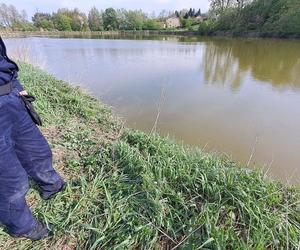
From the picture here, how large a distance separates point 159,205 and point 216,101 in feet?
14.0

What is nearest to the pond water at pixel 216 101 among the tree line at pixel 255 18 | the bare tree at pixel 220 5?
the tree line at pixel 255 18

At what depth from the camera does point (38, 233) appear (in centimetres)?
153

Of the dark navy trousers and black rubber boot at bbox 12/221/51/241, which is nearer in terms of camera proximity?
the dark navy trousers

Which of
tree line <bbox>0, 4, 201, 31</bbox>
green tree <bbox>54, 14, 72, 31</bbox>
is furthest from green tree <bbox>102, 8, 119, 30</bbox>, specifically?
green tree <bbox>54, 14, 72, 31</bbox>

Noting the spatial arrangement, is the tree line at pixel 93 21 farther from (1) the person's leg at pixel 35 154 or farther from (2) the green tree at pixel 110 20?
(1) the person's leg at pixel 35 154

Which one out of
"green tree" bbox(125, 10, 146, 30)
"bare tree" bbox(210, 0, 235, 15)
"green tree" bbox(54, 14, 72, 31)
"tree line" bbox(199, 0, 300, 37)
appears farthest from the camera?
"green tree" bbox(125, 10, 146, 30)

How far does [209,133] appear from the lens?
13.1 ft

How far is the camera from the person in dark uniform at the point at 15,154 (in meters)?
1.32

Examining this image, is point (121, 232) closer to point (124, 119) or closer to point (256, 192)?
point (256, 192)

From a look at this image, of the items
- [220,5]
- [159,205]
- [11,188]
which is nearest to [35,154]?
[11,188]

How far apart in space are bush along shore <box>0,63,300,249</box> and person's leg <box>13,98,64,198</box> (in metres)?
0.12

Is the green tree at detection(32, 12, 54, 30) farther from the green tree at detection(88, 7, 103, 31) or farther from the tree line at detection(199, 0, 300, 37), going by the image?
the tree line at detection(199, 0, 300, 37)

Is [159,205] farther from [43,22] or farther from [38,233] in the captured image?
[43,22]

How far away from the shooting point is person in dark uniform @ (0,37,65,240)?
1.32 meters
